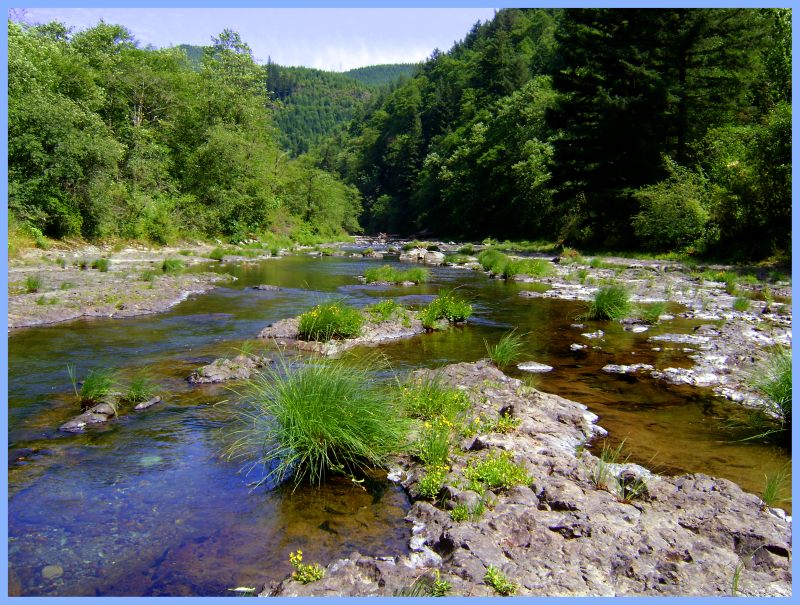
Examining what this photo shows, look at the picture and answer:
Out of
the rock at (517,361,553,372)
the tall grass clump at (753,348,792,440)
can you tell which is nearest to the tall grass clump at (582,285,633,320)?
the rock at (517,361,553,372)

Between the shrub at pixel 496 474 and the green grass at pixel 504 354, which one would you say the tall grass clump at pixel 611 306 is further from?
the shrub at pixel 496 474

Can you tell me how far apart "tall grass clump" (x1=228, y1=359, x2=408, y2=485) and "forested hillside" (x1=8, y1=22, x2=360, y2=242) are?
94.0 ft

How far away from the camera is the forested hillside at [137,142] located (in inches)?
1179

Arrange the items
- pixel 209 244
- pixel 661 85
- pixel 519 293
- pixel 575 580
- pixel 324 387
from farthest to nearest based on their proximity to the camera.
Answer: pixel 209 244 → pixel 661 85 → pixel 519 293 → pixel 324 387 → pixel 575 580

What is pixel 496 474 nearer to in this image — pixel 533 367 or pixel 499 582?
pixel 499 582

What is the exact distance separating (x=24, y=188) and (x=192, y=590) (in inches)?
1217

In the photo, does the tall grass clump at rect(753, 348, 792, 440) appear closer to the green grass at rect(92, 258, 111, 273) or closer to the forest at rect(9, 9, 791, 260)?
the forest at rect(9, 9, 791, 260)

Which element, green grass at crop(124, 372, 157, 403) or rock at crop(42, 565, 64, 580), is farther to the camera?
green grass at crop(124, 372, 157, 403)

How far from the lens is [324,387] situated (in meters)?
6.92

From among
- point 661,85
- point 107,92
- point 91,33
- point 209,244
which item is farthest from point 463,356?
point 91,33

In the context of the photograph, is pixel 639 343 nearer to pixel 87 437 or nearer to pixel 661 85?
pixel 87 437

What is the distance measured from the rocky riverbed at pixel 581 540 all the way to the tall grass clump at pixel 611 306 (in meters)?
10.0

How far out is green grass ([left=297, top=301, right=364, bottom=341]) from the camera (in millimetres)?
13375

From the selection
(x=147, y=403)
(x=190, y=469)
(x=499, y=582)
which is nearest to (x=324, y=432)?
(x=190, y=469)
